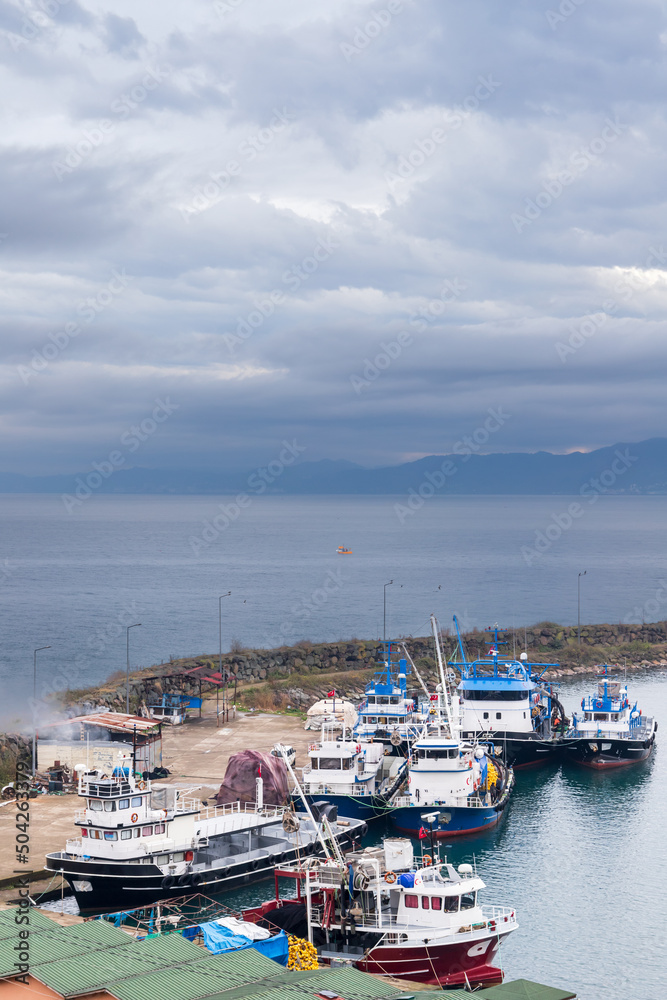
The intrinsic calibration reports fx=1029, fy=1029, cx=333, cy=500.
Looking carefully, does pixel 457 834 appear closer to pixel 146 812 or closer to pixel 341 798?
pixel 341 798

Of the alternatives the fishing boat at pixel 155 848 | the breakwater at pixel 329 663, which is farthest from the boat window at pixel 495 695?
the fishing boat at pixel 155 848

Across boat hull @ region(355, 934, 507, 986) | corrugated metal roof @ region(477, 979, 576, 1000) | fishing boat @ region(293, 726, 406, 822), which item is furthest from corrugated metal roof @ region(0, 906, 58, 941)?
fishing boat @ region(293, 726, 406, 822)

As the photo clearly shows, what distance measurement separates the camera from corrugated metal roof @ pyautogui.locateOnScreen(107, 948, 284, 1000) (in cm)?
1972

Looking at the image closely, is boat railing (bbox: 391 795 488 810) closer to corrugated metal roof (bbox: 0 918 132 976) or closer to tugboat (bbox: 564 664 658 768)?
tugboat (bbox: 564 664 658 768)

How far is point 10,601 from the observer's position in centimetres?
14075

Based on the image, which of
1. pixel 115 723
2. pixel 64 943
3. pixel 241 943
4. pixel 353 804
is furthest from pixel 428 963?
pixel 115 723

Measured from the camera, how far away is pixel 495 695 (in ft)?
174

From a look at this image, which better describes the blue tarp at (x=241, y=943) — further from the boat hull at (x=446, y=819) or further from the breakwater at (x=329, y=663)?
the breakwater at (x=329, y=663)

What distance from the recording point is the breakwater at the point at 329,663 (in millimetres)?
64250

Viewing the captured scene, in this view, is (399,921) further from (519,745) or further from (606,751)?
(606,751)

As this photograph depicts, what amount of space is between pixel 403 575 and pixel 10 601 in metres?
66.2

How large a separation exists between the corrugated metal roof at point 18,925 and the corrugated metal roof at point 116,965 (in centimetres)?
187

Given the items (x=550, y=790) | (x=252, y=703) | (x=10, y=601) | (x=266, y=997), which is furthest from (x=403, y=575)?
(x=266, y=997)

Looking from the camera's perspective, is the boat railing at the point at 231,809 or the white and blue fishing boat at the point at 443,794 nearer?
the boat railing at the point at 231,809
